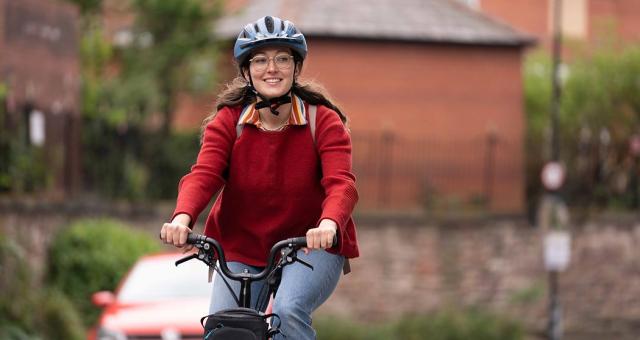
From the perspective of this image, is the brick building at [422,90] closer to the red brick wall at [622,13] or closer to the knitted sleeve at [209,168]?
the red brick wall at [622,13]

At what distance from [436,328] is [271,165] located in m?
20.3

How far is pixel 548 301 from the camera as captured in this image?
31.9m

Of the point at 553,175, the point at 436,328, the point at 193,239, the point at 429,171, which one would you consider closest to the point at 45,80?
the point at 436,328

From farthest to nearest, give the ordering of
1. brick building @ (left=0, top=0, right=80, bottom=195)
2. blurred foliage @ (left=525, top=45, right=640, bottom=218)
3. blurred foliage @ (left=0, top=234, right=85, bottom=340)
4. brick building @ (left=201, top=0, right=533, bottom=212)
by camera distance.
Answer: blurred foliage @ (left=525, top=45, right=640, bottom=218) < brick building @ (left=201, top=0, right=533, bottom=212) < brick building @ (left=0, top=0, right=80, bottom=195) < blurred foliage @ (left=0, top=234, right=85, bottom=340)

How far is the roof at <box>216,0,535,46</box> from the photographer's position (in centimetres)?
3347

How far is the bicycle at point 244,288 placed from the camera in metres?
6.07

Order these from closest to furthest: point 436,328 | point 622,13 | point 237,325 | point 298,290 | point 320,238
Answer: point 237,325 < point 320,238 < point 298,290 < point 436,328 < point 622,13

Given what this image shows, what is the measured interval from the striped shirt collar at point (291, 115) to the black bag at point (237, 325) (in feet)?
3.58

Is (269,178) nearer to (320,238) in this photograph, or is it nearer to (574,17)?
(320,238)

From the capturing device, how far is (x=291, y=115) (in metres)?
6.94

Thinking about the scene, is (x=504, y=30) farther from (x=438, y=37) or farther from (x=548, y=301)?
(x=548, y=301)

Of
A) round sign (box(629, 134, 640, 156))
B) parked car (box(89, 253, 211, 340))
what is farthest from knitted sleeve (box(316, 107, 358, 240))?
round sign (box(629, 134, 640, 156))

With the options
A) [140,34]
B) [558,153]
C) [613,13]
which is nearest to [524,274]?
[558,153]

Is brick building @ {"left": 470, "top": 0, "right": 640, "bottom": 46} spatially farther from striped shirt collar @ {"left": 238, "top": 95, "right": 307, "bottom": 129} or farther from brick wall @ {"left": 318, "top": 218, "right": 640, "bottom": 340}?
striped shirt collar @ {"left": 238, "top": 95, "right": 307, "bottom": 129}
